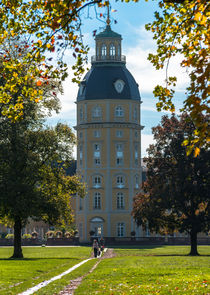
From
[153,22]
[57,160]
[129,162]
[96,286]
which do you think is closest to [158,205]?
[57,160]

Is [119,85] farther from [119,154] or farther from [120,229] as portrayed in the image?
[120,229]

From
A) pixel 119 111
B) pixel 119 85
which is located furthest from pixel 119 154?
pixel 119 85

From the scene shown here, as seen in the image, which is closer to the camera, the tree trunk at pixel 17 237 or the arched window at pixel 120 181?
the tree trunk at pixel 17 237

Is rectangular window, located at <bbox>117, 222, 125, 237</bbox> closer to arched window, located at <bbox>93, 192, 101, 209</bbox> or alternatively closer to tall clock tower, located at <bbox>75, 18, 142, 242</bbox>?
tall clock tower, located at <bbox>75, 18, 142, 242</bbox>

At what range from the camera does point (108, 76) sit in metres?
105

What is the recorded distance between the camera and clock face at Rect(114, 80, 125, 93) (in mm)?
104312

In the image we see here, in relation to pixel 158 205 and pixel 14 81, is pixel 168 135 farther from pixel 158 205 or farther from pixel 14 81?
pixel 14 81

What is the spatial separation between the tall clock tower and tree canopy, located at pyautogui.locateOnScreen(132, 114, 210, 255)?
1843 inches

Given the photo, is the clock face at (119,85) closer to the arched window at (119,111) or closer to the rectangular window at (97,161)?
the arched window at (119,111)

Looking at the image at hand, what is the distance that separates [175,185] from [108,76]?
52.4 m

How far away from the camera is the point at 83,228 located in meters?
105

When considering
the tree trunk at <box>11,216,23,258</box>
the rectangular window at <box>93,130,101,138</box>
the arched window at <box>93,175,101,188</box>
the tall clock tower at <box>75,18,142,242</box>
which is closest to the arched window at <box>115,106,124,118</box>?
the tall clock tower at <box>75,18,142,242</box>

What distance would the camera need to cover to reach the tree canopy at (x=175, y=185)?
54.1 m

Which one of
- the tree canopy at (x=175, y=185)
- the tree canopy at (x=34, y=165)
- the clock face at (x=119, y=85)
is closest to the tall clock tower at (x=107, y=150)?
the clock face at (x=119, y=85)
